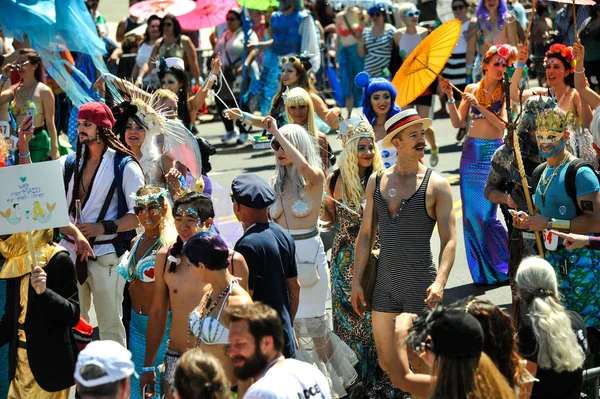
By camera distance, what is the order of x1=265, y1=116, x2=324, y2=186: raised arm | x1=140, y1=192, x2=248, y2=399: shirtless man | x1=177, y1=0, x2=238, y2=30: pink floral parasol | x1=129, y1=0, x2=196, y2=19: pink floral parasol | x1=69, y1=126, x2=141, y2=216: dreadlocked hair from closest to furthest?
x1=140, y1=192, x2=248, y2=399: shirtless man
x1=265, y1=116, x2=324, y2=186: raised arm
x1=69, y1=126, x2=141, y2=216: dreadlocked hair
x1=129, y1=0, x2=196, y2=19: pink floral parasol
x1=177, y1=0, x2=238, y2=30: pink floral parasol

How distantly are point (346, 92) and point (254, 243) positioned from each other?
12532 millimetres

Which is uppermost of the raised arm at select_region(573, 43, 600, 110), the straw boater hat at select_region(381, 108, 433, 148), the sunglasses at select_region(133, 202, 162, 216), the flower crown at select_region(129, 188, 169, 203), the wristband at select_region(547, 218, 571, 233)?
the raised arm at select_region(573, 43, 600, 110)

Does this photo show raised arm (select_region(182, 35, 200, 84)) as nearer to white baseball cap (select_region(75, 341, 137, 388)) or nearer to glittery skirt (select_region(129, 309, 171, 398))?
glittery skirt (select_region(129, 309, 171, 398))

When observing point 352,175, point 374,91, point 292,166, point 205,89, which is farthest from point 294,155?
point 205,89

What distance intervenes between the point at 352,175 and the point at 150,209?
5.16 ft

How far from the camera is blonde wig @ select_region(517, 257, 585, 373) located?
4.89 meters

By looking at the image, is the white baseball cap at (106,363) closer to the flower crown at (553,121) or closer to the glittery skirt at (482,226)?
the flower crown at (553,121)

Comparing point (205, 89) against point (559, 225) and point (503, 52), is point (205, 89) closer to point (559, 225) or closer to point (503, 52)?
point (503, 52)

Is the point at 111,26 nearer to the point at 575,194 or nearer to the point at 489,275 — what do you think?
the point at 489,275

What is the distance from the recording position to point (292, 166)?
729 cm

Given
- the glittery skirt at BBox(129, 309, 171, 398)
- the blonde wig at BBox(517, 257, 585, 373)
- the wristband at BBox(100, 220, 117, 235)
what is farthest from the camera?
the wristband at BBox(100, 220, 117, 235)

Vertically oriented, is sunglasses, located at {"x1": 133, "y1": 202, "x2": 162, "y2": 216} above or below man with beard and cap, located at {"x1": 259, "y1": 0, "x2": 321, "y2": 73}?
below

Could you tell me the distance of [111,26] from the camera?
28312 mm

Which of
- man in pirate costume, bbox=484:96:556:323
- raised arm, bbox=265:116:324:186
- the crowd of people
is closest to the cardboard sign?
the crowd of people
